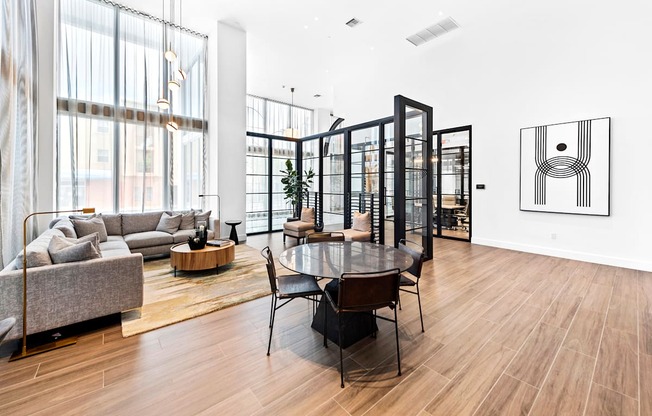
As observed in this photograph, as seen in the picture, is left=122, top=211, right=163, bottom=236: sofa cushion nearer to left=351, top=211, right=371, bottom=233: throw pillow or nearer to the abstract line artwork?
left=351, top=211, right=371, bottom=233: throw pillow

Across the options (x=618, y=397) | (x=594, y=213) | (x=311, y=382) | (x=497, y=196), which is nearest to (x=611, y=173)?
(x=594, y=213)

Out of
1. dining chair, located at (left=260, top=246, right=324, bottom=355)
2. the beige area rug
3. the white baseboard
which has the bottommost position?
the beige area rug

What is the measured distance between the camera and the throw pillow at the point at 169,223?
5410 millimetres

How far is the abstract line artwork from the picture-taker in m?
4.67

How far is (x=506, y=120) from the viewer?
5.78 metres

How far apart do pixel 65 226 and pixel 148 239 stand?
112 centimetres

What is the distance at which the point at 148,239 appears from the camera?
194 inches

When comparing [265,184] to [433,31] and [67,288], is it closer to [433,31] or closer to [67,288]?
[433,31]

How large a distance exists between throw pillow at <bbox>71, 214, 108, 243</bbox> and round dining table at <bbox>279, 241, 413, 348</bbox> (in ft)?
12.9

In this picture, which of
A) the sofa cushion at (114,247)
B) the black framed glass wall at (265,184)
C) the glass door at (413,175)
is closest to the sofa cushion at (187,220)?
the sofa cushion at (114,247)

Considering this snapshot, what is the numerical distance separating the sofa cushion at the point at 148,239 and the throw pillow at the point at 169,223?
134mm

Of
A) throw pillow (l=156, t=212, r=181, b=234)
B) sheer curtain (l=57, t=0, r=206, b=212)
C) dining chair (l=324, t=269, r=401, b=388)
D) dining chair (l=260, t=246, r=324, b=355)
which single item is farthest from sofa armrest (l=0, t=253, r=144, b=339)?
sheer curtain (l=57, t=0, r=206, b=212)

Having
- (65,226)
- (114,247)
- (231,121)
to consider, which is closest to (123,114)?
(231,121)

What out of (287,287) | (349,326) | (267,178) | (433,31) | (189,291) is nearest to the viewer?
(349,326)
